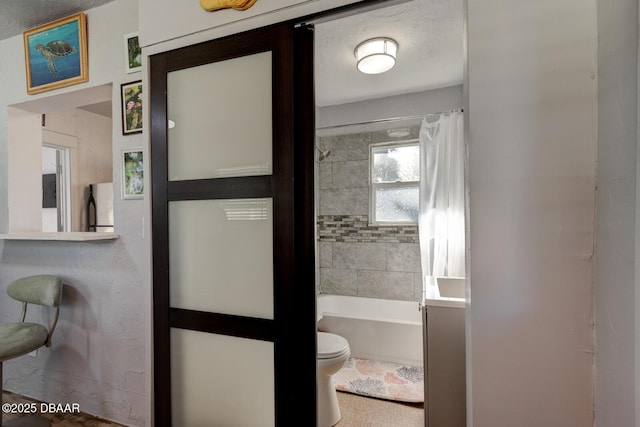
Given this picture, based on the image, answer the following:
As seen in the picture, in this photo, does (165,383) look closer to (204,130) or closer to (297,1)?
(204,130)

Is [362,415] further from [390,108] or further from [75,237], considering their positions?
[390,108]

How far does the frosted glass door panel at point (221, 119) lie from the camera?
4.07 ft

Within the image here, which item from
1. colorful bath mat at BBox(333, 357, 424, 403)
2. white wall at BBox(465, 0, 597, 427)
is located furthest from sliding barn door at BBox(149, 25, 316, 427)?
colorful bath mat at BBox(333, 357, 424, 403)

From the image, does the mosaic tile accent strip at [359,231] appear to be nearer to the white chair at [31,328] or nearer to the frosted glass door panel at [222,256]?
the frosted glass door panel at [222,256]

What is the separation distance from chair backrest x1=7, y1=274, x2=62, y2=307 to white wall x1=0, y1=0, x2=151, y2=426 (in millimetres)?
131

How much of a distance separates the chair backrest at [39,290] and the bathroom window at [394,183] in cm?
273

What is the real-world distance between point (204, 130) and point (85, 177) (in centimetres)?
294

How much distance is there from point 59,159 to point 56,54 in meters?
1.88

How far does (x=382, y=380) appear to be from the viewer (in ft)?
7.91

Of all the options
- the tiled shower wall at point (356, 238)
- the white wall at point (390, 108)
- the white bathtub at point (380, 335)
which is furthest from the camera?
the tiled shower wall at point (356, 238)

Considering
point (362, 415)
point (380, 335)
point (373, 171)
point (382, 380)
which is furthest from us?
point (373, 171)

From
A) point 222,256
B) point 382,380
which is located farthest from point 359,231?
point 222,256

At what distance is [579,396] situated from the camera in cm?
80

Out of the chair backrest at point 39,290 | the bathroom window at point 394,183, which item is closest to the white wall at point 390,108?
the bathroom window at point 394,183
